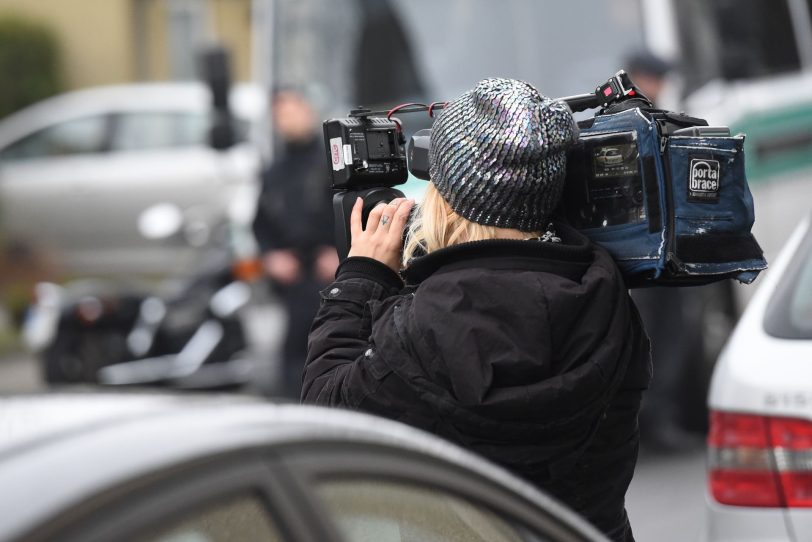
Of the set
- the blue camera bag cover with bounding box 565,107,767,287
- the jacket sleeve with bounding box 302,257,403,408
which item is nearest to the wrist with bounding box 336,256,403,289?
the jacket sleeve with bounding box 302,257,403,408

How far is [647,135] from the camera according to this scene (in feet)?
8.05

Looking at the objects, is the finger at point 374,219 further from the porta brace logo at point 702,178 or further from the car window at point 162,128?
the car window at point 162,128

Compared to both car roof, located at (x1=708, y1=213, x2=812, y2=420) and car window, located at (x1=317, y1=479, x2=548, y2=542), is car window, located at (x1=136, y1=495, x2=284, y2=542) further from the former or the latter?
car roof, located at (x1=708, y1=213, x2=812, y2=420)

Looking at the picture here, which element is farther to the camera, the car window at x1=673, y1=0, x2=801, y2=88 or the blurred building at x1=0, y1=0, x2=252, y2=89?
the blurred building at x1=0, y1=0, x2=252, y2=89

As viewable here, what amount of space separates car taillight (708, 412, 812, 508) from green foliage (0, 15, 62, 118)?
16426mm

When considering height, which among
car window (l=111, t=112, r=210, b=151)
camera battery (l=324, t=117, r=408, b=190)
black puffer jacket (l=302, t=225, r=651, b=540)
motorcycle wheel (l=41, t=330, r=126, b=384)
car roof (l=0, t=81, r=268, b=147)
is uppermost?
camera battery (l=324, t=117, r=408, b=190)

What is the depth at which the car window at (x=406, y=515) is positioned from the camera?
1.64m

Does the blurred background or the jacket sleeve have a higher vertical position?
the jacket sleeve

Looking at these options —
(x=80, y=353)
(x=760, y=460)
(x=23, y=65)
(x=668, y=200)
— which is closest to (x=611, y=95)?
(x=668, y=200)

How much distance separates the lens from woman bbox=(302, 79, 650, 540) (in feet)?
→ 7.64

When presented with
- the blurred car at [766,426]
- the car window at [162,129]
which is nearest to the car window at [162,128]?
the car window at [162,129]

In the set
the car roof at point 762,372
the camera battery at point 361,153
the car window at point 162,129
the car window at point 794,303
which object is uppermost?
the camera battery at point 361,153

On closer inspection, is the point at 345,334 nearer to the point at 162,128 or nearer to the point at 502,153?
Result: the point at 502,153

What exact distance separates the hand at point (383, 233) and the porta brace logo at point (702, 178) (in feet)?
1.74
